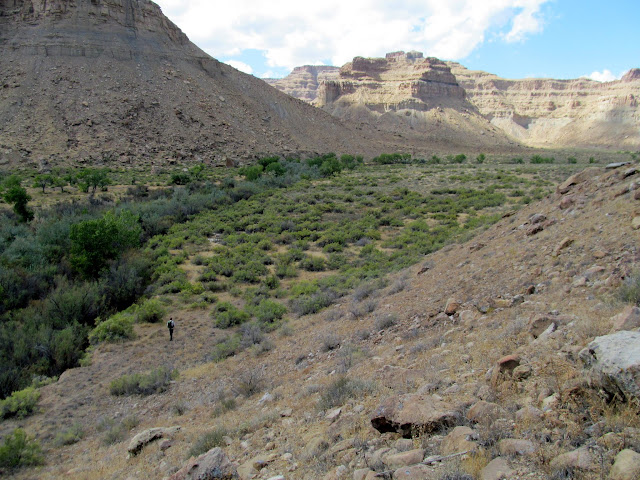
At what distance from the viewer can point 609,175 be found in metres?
10.2

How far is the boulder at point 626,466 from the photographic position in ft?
7.64

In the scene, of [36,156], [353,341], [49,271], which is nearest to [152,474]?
[353,341]

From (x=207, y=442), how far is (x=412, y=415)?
2.80m

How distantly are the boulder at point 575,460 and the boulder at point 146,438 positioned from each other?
5.41 m

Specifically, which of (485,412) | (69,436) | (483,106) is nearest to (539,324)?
(485,412)

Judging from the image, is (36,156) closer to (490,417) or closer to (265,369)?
(265,369)

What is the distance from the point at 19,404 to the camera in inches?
325

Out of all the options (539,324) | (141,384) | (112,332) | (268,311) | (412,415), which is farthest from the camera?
(268,311)

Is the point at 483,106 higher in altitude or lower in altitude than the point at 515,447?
higher

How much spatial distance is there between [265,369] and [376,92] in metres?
111

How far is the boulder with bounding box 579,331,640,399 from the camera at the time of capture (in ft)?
9.45

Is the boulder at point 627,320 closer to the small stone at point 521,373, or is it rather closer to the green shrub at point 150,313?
the small stone at point 521,373

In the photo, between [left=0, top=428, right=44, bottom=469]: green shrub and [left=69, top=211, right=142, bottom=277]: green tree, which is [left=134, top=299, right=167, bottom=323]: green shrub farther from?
[left=0, top=428, right=44, bottom=469]: green shrub

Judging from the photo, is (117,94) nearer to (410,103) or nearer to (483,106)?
(410,103)
